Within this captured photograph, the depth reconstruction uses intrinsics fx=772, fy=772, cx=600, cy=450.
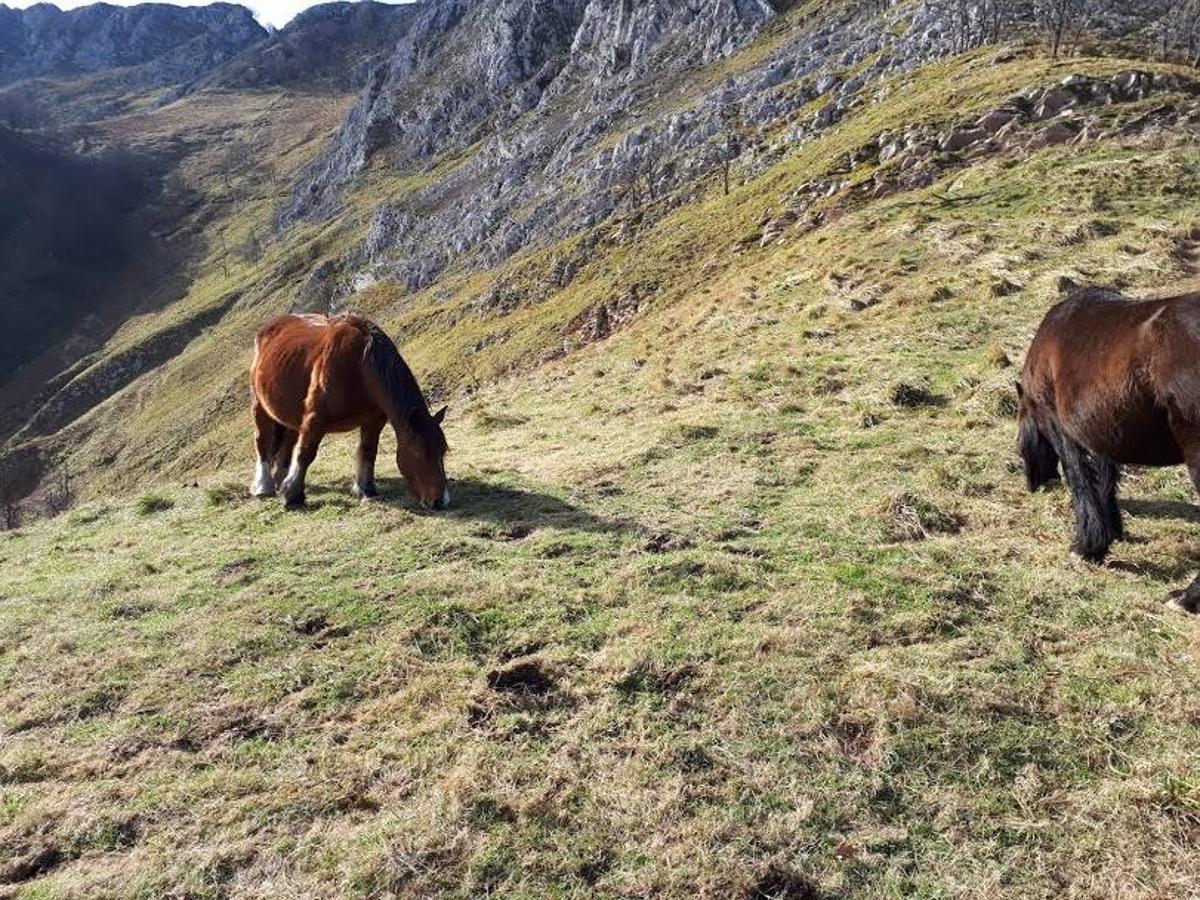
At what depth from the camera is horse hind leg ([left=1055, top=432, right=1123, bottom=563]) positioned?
696cm

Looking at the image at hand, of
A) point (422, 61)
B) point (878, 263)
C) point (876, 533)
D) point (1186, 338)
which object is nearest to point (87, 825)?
point (876, 533)

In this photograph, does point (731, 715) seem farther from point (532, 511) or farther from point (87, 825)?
point (532, 511)

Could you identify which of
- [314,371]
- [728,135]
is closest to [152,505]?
[314,371]

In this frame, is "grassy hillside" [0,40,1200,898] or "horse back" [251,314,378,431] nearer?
"grassy hillside" [0,40,1200,898]

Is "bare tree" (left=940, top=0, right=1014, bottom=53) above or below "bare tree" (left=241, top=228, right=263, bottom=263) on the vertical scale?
below

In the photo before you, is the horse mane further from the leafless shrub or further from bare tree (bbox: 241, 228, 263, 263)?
bare tree (bbox: 241, 228, 263, 263)

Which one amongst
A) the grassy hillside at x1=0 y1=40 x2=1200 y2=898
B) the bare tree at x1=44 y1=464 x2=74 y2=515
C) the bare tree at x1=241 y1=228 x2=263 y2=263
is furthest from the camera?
the bare tree at x1=241 y1=228 x2=263 y2=263

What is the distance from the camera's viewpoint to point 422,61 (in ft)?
539

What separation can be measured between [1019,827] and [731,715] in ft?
5.62

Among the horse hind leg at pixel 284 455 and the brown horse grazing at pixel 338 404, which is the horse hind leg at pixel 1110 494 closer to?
the brown horse grazing at pixel 338 404

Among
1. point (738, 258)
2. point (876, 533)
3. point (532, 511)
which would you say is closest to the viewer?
point (876, 533)

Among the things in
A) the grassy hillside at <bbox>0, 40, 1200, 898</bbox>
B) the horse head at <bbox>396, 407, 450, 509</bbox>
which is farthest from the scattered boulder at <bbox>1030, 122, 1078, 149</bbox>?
the horse head at <bbox>396, 407, 450, 509</bbox>

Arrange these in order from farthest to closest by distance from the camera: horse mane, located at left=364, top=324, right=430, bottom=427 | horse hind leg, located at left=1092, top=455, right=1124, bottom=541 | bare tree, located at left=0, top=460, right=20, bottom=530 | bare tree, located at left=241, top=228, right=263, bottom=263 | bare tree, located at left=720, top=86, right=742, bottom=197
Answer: bare tree, located at left=241, top=228, right=263, bottom=263
bare tree, located at left=0, top=460, right=20, bottom=530
bare tree, located at left=720, top=86, right=742, bottom=197
horse mane, located at left=364, top=324, right=430, bottom=427
horse hind leg, located at left=1092, top=455, right=1124, bottom=541

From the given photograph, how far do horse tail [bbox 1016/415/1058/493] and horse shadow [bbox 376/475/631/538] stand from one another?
441 centimetres
